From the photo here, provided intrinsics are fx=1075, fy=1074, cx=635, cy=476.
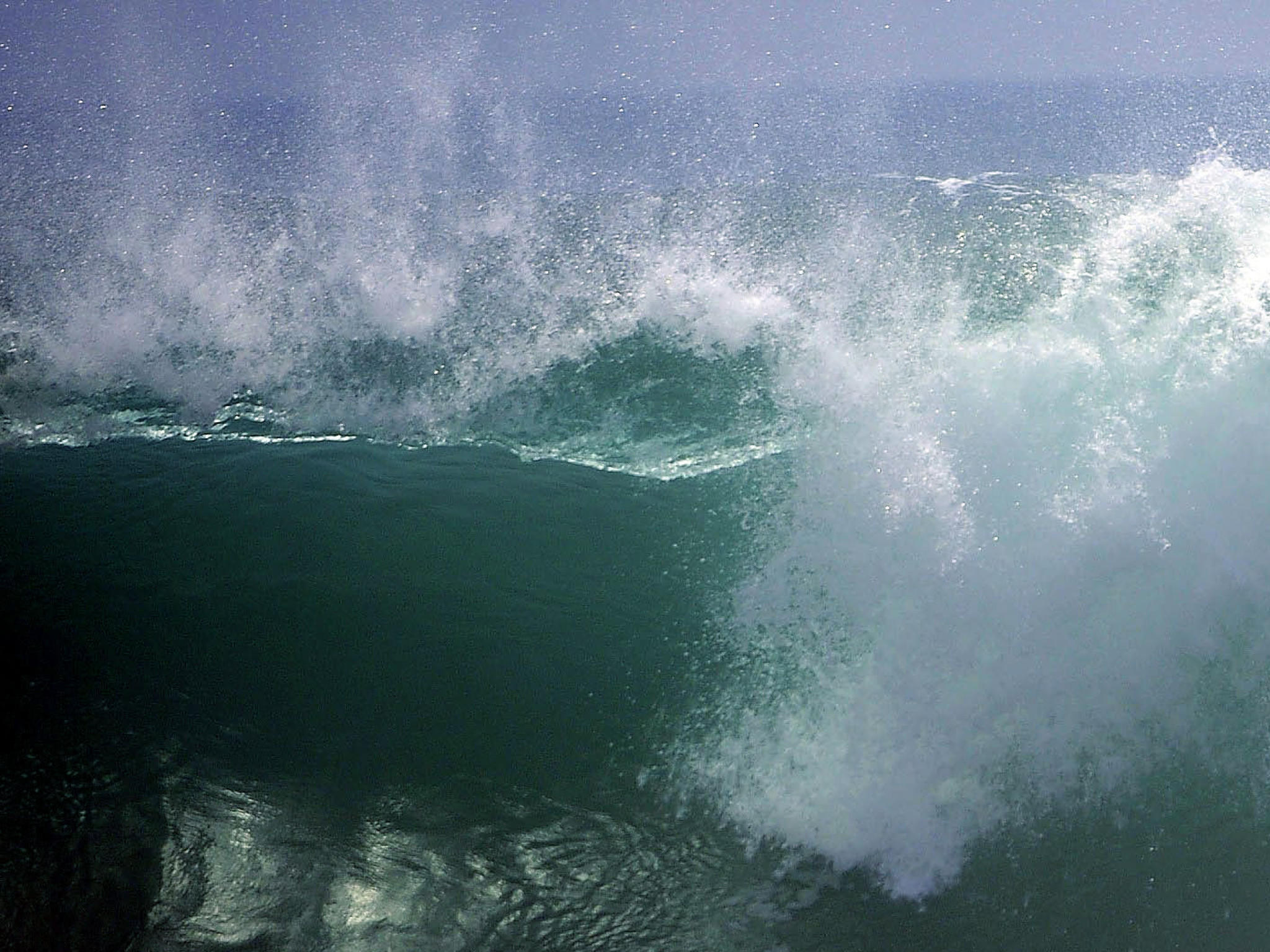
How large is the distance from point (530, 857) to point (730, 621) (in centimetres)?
133

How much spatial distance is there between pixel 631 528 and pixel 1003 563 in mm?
1728

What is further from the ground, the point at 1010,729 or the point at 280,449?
the point at 280,449

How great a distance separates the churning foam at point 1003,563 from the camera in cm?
451

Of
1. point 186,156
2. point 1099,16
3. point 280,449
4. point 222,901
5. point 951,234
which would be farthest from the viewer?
point 1099,16

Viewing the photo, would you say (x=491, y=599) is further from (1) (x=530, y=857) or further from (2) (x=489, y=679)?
(1) (x=530, y=857)

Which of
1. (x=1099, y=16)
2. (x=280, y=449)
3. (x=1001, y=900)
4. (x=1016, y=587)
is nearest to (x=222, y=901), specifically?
(x=280, y=449)

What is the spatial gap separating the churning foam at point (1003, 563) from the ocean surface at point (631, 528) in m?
0.02

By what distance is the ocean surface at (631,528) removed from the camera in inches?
171

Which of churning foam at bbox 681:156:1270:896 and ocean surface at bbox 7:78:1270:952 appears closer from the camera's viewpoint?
ocean surface at bbox 7:78:1270:952

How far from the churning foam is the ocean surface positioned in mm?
20

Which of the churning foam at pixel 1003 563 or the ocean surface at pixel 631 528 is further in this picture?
the churning foam at pixel 1003 563

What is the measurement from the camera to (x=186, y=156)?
6410 millimetres

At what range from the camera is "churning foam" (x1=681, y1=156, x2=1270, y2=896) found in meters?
4.51

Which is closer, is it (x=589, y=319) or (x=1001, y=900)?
(x=1001, y=900)
